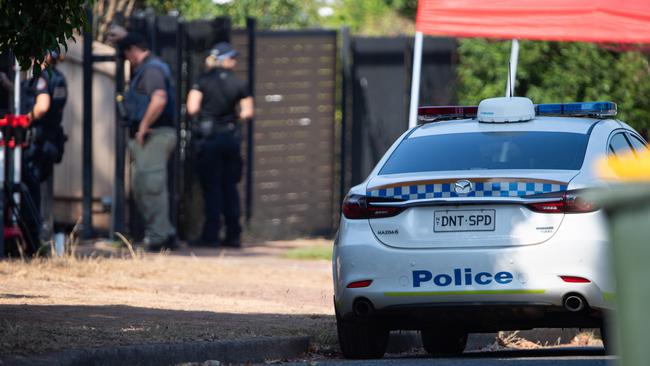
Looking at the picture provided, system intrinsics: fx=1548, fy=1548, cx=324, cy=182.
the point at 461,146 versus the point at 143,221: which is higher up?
the point at 461,146

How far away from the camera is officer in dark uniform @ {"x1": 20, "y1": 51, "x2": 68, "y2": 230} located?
13.4 metres

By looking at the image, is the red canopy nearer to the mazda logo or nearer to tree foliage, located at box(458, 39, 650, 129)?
tree foliage, located at box(458, 39, 650, 129)

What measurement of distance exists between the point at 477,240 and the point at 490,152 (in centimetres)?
76

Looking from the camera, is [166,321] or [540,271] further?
[166,321]

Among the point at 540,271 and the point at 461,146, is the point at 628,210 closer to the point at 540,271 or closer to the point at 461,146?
the point at 540,271

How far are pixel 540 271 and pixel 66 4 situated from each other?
2.75 meters

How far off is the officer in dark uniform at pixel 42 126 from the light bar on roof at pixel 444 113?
16.3 feet

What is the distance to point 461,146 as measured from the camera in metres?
8.29

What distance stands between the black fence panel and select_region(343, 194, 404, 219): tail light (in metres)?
9.83

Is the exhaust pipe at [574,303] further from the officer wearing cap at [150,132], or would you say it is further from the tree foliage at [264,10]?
the tree foliage at [264,10]

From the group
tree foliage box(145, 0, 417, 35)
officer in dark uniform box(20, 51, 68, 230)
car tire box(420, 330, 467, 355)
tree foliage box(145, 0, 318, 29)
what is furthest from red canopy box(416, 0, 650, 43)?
tree foliage box(145, 0, 318, 29)

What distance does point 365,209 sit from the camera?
26.1 feet

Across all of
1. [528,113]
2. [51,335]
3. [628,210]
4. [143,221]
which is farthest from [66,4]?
[143,221]

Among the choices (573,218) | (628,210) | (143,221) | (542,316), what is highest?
(628,210)
